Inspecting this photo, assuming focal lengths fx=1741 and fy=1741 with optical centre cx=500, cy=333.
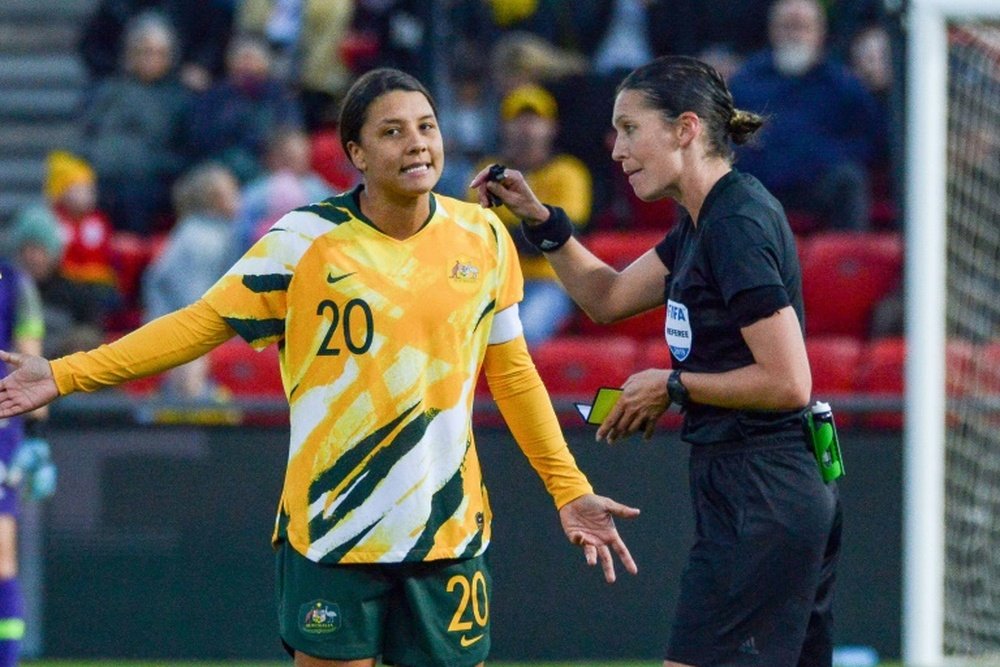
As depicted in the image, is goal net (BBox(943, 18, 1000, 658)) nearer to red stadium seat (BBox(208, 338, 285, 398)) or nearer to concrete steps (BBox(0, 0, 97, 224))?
red stadium seat (BBox(208, 338, 285, 398))

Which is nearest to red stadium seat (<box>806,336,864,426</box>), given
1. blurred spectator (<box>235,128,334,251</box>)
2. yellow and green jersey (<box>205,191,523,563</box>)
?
blurred spectator (<box>235,128,334,251</box>)

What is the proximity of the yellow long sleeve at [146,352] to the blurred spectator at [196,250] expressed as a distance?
209 inches

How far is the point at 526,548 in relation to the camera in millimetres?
7828

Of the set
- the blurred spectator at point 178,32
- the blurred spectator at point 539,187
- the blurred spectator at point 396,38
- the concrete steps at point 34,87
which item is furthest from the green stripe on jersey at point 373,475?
the concrete steps at point 34,87

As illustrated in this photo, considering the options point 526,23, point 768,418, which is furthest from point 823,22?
point 768,418

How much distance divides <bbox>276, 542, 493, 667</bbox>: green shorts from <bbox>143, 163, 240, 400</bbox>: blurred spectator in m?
5.43

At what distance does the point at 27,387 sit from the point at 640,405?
1.47 metres

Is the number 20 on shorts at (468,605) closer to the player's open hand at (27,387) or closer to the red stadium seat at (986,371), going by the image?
the player's open hand at (27,387)

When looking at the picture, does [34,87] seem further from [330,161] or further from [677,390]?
[677,390]

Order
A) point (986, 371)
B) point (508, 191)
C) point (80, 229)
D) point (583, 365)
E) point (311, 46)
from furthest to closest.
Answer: point (311, 46) → point (80, 229) → point (583, 365) → point (986, 371) → point (508, 191)

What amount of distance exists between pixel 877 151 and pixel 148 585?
493 centimetres

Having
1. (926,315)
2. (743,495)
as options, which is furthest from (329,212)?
(926,315)

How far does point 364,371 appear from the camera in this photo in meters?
4.25

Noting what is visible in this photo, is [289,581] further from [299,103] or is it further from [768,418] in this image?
[299,103]
